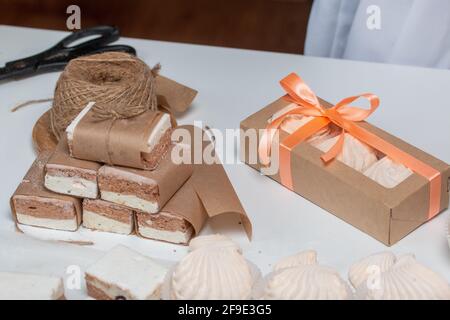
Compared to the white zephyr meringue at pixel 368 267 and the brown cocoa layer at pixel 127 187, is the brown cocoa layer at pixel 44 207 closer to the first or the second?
the brown cocoa layer at pixel 127 187

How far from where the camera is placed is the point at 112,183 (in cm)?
132

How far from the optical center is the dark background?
2.99 metres

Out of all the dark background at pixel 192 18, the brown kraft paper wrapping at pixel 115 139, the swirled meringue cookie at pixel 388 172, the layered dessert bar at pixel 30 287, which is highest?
the brown kraft paper wrapping at pixel 115 139

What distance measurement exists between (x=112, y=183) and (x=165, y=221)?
10 centimetres

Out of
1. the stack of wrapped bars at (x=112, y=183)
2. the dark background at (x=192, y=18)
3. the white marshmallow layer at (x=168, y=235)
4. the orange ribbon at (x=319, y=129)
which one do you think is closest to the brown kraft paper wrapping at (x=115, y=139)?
the stack of wrapped bars at (x=112, y=183)

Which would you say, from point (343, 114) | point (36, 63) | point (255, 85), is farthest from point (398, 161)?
point (36, 63)

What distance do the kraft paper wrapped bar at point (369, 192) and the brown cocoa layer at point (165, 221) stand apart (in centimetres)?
21

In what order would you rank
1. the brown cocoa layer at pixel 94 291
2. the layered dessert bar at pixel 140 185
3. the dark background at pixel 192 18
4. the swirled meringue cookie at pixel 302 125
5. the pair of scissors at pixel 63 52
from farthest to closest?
the dark background at pixel 192 18 < the pair of scissors at pixel 63 52 < the swirled meringue cookie at pixel 302 125 < the layered dessert bar at pixel 140 185 < the brown cocoa layer at pixel 94 291

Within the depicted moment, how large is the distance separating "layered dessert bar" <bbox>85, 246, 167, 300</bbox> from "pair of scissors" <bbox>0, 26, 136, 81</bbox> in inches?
23.5

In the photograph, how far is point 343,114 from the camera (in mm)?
1462

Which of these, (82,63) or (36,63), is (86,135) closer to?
(82,63)

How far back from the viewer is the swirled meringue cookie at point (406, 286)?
43.3 inches

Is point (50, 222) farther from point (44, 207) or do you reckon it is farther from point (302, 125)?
point (302, 125)

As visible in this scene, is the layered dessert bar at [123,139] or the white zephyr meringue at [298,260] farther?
the layered dessert bar at [123,139]
